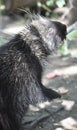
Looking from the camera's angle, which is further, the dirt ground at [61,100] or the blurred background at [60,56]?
the blurred background at [60,56]

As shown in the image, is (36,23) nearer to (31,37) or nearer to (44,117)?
(31,37)

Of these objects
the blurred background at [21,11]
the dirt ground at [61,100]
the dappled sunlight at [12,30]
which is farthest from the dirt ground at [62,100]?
the blurred background at [21,11]

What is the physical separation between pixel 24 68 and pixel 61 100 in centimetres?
136

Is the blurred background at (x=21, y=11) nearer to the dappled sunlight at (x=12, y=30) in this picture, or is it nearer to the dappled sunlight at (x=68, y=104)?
the dappled sunlight at (x=12, y=30)

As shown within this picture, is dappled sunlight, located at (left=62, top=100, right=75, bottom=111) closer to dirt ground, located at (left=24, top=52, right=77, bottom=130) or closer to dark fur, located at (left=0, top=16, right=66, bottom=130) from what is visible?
dirt ground, located at (left=24, top=52, right=77, bottom=130)

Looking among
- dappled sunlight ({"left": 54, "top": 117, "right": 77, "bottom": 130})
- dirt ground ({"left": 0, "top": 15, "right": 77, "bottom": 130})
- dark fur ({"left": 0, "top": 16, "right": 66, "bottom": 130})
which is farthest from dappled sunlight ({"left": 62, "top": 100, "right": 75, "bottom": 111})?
dark fur ({"left": 0, "top": 16, "right": 66, "bottom": 130})

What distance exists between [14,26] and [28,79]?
15.3ft

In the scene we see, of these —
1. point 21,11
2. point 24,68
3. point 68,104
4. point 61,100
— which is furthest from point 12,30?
point 24,68

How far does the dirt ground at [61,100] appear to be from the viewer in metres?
5.23

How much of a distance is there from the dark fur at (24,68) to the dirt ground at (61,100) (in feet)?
1.15

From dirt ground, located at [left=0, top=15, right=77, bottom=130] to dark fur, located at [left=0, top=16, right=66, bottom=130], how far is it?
351mm

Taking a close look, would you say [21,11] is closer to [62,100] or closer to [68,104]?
[62,100]

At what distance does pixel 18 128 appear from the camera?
4.65m

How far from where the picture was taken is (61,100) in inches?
230
